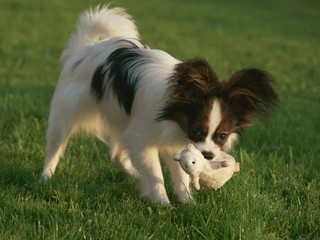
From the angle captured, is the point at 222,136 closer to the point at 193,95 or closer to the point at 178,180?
the point at 193,95

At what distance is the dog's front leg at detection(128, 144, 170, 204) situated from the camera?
351 centimetres

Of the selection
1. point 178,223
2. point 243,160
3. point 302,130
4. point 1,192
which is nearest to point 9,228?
point 1,192

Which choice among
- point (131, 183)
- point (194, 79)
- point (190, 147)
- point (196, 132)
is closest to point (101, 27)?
point (131, 183)

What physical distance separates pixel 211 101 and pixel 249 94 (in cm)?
29

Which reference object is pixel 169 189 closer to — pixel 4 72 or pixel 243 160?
pixel 243 160

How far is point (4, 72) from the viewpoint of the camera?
27.1ft

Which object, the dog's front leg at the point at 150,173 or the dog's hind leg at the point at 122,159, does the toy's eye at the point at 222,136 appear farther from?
the dog's hind leg at the point at 122,159

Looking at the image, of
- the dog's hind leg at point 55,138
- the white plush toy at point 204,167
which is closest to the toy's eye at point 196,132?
the white plush toy at point 204,167

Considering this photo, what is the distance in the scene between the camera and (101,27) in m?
4.42

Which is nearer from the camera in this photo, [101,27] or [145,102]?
[145,102]

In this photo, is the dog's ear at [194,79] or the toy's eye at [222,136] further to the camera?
the toy's eye at [222,136]

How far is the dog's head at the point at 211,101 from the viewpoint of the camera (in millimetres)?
3076

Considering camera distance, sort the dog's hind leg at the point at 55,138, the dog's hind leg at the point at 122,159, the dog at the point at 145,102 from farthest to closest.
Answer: the dog's hind leg at the point at 122,159 < the dog's hind leg at the point at 55,138 < the dog at the point at 145,102

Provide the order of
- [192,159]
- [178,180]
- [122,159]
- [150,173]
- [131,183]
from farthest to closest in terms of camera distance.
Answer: [122,159]
[131,183]
[178,180]
[150,173]
[192,159]
